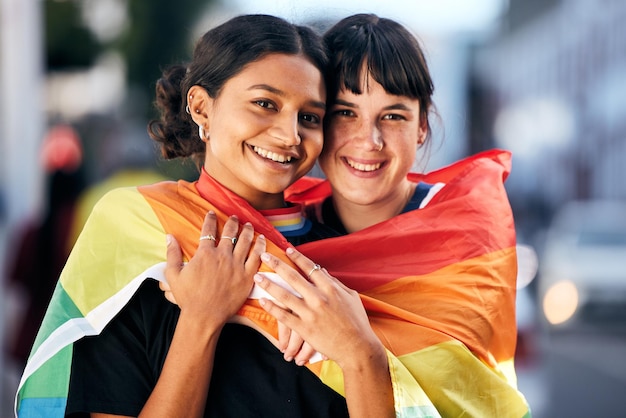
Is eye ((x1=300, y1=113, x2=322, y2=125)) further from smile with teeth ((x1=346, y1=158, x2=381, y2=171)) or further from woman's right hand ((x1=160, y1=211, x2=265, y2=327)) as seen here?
woman's right hand ((x1=160, y1=211, x2=265, y2=327))

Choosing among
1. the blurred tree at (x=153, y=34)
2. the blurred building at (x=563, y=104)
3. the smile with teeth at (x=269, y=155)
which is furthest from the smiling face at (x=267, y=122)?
the blurred building at (x=563, y=104)

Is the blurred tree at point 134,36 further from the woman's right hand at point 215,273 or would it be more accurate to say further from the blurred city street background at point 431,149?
the woman's right hand at point 215,273

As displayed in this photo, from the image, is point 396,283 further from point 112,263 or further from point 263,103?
point 112,263

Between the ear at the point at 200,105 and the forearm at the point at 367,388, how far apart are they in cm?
76

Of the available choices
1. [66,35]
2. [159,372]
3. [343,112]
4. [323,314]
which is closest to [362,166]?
[343,112]

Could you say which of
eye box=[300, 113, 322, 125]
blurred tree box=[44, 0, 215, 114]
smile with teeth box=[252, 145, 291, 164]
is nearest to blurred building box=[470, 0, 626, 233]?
blurred tree box=[44, 0, 215, 114]

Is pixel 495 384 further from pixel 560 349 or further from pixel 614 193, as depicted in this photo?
pixel 614 193

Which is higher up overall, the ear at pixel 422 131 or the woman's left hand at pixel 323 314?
the ear at pixel 422 131

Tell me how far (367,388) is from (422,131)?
1.01 m

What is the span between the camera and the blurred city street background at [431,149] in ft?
19.6

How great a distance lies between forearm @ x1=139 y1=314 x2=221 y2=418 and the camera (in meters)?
2.22

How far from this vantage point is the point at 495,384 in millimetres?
2561

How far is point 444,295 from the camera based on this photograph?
2588 millimetres

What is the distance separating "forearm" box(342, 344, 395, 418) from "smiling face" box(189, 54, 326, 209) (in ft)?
1.68
